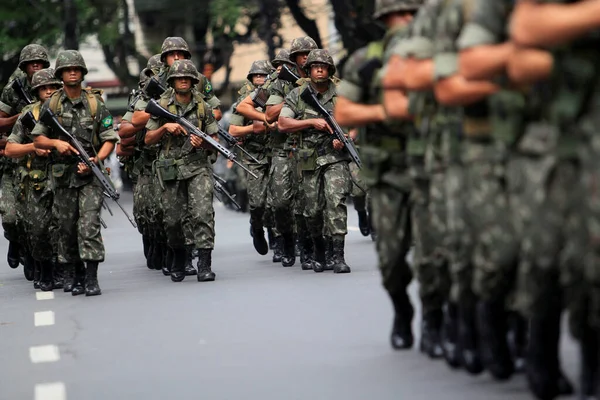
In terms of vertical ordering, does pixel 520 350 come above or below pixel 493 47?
below

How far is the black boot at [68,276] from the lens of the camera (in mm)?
13391

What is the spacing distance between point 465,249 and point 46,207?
7.17 m

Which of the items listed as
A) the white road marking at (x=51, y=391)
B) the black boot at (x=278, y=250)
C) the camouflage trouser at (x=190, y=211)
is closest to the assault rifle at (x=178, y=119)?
the camouflage trouser at (x=190, y=211)

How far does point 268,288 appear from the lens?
1296 centimetres

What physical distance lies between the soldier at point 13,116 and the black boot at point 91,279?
89.8 inches

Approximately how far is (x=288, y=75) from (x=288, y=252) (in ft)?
5.94

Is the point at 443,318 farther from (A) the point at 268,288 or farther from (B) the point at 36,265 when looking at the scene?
(B) the point at 36,265

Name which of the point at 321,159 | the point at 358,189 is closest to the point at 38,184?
the point at 321,159

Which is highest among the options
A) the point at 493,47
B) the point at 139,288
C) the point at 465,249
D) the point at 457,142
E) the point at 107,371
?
the point at 493,47

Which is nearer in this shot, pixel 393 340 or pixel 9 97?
pixel 393 340

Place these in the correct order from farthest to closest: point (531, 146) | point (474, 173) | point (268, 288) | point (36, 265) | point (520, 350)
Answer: point (36, 265), point (268, 288), point (520, 350), point (474, 173), point (531, 146)

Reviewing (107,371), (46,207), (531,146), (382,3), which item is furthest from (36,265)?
(531,146)

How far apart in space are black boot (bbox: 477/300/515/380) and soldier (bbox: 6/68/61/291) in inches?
248

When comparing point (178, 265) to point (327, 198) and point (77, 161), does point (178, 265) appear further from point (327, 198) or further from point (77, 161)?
point (77, 161)
